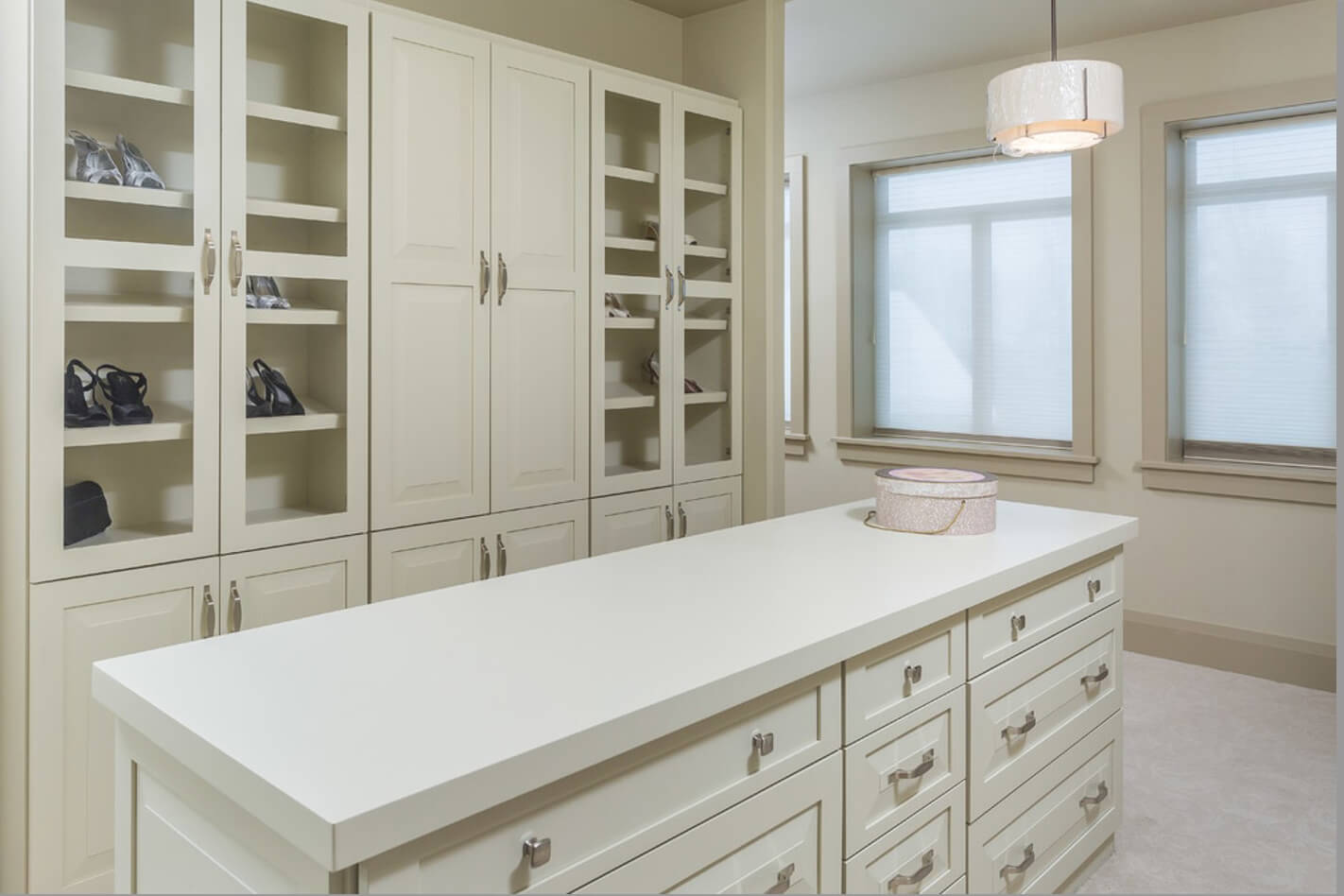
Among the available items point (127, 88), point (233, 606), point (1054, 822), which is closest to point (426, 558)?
point (233, 606)

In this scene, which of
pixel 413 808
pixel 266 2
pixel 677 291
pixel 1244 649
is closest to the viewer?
pixel 413 808

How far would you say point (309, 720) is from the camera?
1155mm

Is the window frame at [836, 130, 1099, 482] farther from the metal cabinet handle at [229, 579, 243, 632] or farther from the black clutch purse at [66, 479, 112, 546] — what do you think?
the black clutch purse at [66, 479, 112, 546]

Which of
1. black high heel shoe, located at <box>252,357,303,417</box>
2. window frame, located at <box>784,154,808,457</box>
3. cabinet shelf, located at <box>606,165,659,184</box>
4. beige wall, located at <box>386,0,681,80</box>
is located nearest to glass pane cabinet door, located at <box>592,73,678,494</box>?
cabinet shelf, located at <box>606,165,659,184</box>

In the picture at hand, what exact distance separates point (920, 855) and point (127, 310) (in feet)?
6.47

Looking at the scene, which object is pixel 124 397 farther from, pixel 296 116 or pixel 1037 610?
pixel 1037 610

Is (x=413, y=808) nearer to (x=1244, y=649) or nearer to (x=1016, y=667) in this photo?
(x=1016, y=667)

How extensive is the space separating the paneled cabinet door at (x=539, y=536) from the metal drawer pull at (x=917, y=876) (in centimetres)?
140

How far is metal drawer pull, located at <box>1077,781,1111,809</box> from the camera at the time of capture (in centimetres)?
230

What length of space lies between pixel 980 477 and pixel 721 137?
1765 millimetres

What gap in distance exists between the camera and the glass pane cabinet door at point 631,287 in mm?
3125

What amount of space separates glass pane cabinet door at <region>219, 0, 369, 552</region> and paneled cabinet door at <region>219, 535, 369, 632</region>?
40 millimetres

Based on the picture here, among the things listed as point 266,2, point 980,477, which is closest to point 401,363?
point 266,2

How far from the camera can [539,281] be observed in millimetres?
2926
